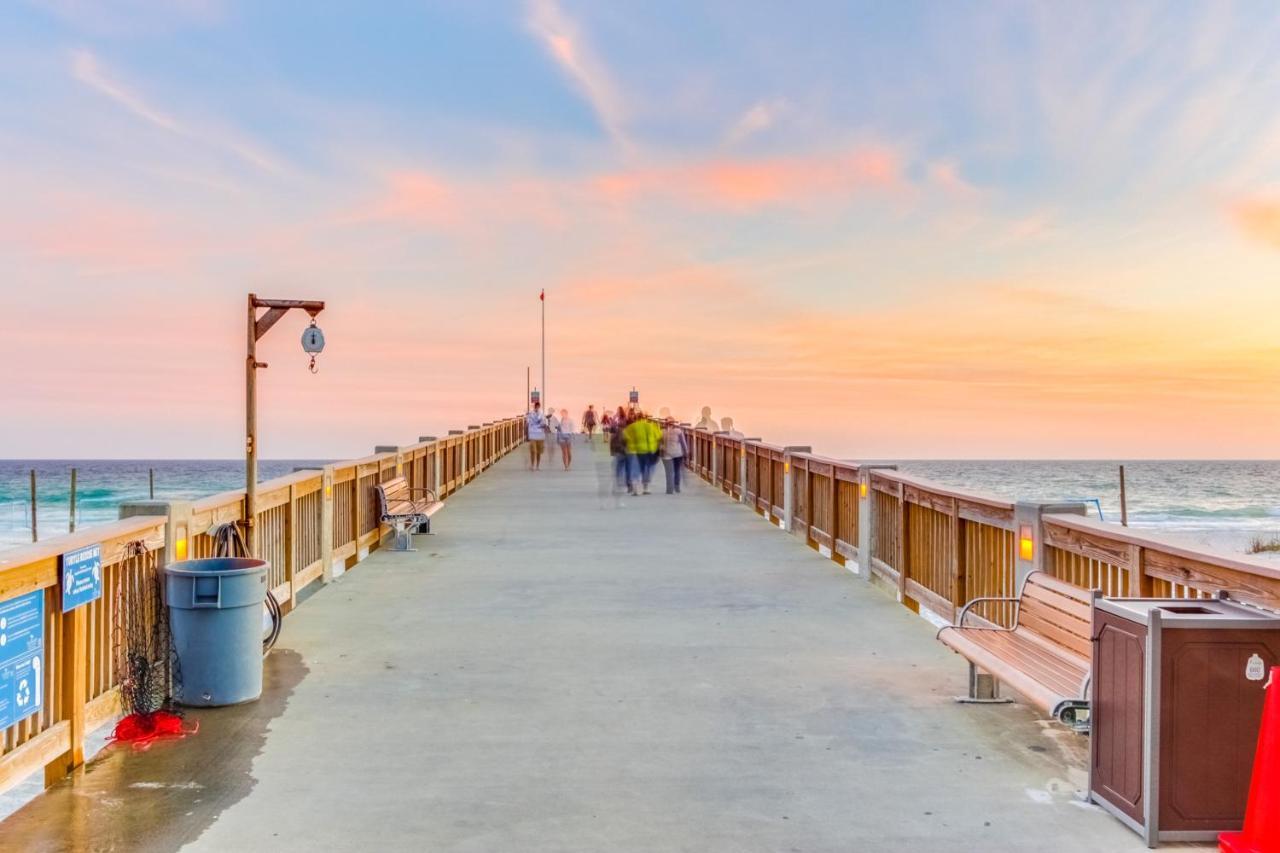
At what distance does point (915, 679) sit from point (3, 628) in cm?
549

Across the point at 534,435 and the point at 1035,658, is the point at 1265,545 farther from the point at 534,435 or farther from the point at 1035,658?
the point at 1035,658

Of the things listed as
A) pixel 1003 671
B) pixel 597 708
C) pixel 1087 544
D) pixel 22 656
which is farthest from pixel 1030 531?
pixel 22 656

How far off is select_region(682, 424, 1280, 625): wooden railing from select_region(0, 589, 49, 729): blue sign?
18.2 feet

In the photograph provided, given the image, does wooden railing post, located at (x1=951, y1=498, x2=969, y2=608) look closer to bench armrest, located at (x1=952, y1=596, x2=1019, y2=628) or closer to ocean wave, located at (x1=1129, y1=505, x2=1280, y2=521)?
bench armrest, located at (x1=952, y1=596, x2=1019, y2=628)

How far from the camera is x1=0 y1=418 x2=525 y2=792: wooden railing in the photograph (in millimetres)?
5270

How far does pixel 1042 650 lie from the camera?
626 centimetres

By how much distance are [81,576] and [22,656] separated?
0.63m

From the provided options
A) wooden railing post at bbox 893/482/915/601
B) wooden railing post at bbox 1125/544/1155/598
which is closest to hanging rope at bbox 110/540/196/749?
wooden railing post at bbox 1125/544/1155/598

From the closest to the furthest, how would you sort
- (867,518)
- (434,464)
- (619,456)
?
(867,518) → (434,464) → (619,456)

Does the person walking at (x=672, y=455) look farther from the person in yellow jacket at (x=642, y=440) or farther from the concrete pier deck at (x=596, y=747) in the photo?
the concrete pier deck at (x=596, y=747)

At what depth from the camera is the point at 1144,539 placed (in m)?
5.96

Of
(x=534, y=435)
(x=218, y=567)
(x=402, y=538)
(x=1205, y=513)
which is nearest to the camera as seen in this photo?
(x=218, y=567)

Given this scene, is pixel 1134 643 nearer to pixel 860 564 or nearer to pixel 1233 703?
pixel 1233 703

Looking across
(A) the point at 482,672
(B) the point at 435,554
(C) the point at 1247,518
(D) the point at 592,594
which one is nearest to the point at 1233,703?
(A) the point at 482,672
